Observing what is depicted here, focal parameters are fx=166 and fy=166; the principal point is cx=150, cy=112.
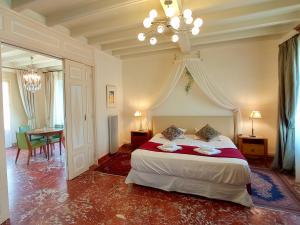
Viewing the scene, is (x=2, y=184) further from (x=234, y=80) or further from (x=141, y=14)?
(x=234, y=80)

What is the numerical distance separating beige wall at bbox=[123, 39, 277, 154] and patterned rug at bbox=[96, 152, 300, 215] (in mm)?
1262

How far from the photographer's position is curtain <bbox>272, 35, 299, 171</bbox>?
10.6 ft

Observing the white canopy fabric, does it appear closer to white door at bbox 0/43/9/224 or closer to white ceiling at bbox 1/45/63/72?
white ceiling at bbox 1/45/63/72

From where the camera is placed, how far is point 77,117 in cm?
361

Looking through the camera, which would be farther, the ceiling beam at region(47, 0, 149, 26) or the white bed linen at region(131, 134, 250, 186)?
the white bed linen at region(131, 134, 250, 186)

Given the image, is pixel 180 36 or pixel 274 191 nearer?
pixel 274 191

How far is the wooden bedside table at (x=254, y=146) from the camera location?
13.1 ft

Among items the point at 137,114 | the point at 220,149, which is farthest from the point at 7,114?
the point at 220,149

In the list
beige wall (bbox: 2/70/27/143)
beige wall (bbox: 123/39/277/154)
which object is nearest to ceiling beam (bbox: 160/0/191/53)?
beige wall (bbox: 123/39/277/154)

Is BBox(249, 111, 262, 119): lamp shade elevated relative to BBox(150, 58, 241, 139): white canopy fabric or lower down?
lower down

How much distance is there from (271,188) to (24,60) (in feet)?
23.6

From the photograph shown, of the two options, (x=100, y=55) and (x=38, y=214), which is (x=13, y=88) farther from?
(x=38, y=214)

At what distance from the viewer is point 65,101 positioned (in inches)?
130

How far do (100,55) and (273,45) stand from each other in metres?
4.43
